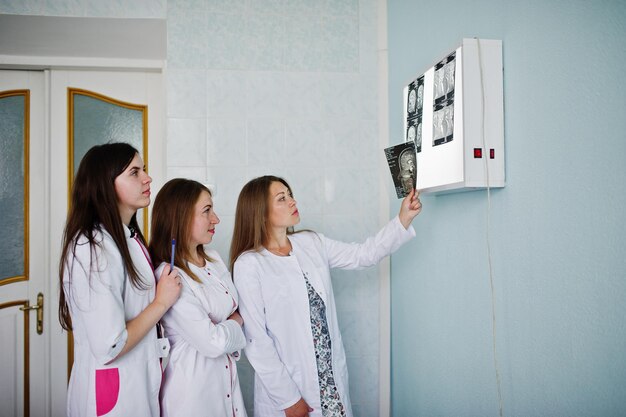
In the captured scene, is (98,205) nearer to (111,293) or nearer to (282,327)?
(111,293)

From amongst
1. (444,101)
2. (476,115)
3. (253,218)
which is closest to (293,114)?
(253,218)

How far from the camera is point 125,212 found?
1.39m

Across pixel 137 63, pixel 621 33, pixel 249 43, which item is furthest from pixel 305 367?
pixel 137 63

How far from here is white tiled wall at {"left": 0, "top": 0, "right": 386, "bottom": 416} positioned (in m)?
2.34

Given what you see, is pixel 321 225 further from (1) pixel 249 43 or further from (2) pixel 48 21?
(2) pixel 48 21

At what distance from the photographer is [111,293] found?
1210 millimetres

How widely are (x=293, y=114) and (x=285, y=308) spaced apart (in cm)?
109

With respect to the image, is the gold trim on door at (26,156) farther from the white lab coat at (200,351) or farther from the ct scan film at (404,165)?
the ct scan film at (404,165)

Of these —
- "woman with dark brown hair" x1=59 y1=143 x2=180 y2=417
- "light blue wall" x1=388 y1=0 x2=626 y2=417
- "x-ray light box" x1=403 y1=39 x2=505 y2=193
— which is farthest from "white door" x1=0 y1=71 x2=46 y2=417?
"x-ray light box" x1=403 y1=39 x2=505 y2=193

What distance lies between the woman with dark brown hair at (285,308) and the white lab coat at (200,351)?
15cm

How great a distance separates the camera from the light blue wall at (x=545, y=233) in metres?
0.99

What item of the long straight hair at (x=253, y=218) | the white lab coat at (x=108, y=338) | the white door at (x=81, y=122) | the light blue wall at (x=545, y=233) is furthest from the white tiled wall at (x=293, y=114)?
the white lab coat at (x=108, y=338)

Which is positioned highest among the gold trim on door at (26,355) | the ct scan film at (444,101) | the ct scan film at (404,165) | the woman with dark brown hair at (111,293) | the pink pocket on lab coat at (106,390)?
the ct scan film at (444,101)

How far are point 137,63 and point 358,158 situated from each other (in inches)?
50.8
